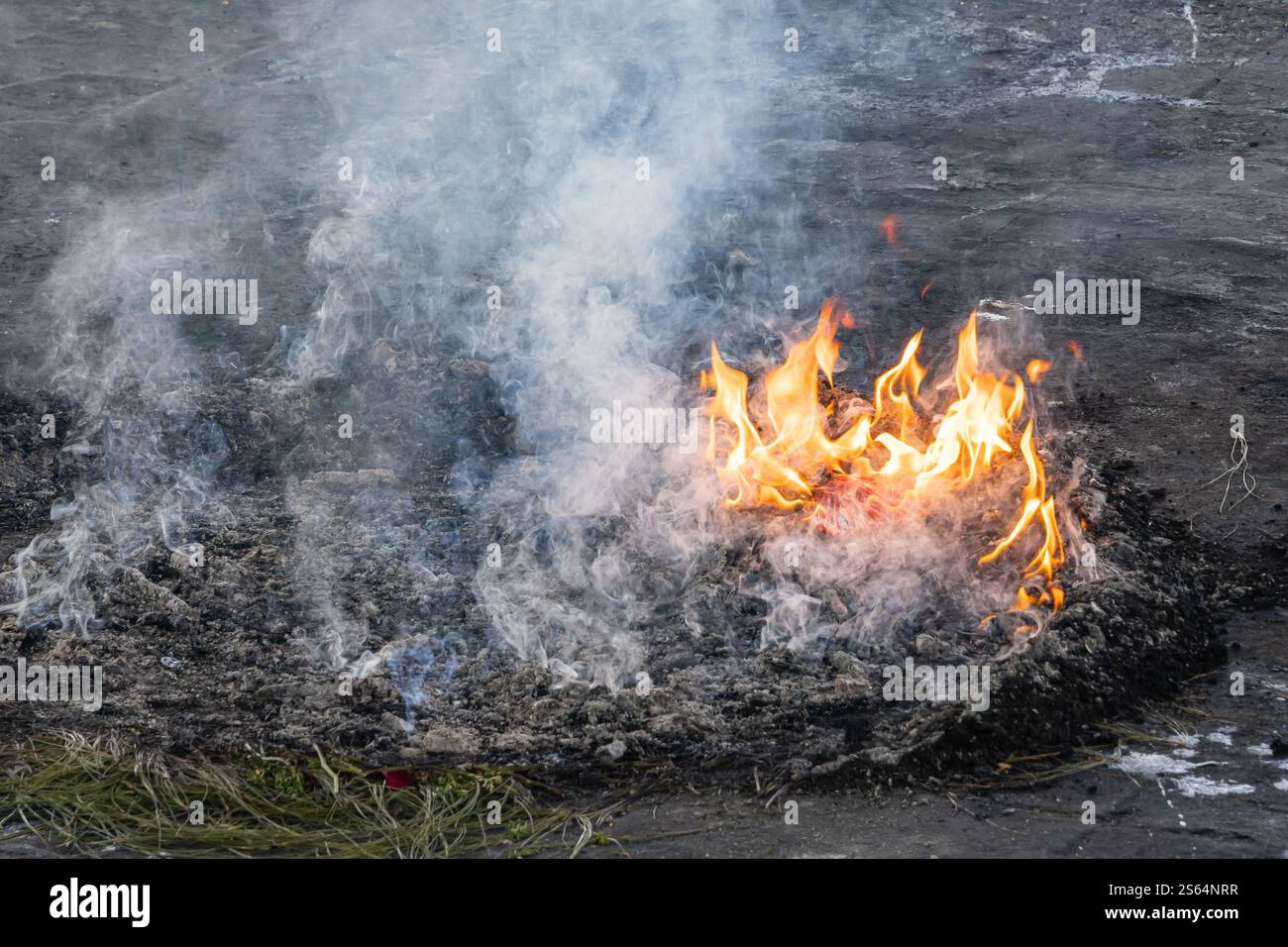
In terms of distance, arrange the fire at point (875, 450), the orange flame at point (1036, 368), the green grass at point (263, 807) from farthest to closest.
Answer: the orange flame at point (1036, 368), the fire at point (875, 450), the green grass at point (263, 807)

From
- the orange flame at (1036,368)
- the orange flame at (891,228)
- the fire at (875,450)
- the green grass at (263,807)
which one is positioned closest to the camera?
the green grass at (263,807)

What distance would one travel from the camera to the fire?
6152 millimetres

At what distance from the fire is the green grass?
2.28 m

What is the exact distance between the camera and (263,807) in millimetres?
4750

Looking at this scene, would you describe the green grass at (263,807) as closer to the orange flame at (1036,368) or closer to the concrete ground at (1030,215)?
the concrete ground at (1030,215)

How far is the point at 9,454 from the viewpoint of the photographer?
7.16 meters

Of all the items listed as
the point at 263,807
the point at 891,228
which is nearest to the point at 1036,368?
the point at 891,228

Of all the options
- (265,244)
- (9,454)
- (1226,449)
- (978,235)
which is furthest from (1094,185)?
(9,454)

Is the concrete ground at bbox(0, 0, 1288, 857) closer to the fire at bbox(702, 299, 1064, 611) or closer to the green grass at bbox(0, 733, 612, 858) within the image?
the green grass at bbox(0, 733, 612, 858)

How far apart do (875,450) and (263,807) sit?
12.0ft

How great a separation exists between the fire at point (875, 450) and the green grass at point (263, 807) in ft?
7.47

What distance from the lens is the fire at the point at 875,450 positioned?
615cm

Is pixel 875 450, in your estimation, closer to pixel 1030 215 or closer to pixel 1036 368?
pixel 1036 368

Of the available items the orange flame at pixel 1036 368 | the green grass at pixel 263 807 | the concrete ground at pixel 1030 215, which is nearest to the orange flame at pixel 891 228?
the concrete ground at pixel 1030 215
